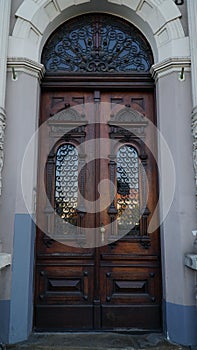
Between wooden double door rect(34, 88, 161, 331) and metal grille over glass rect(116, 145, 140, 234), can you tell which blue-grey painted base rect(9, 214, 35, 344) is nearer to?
wooden double door rect(34, 88, 161, 331)

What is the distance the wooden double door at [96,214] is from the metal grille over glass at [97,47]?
40 centimetres

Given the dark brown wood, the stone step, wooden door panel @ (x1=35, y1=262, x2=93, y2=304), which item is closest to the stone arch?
the dark brown wood

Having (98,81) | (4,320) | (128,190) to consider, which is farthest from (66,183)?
(4,320)

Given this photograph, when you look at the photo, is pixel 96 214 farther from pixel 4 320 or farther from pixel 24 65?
pixel 24 65

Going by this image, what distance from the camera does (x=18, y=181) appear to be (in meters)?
3.87

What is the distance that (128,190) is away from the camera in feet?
14.0

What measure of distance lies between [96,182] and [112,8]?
264cm

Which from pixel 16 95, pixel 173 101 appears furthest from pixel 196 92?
pixel 16 95

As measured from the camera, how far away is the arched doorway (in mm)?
4031

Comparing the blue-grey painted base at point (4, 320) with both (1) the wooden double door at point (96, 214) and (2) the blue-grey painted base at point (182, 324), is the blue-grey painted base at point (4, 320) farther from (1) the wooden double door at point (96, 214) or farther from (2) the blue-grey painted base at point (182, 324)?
(2) the blue-grey painted base at point (182, 324)

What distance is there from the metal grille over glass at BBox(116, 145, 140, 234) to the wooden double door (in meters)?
0.01

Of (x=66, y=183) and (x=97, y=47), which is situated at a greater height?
(x=97, y=47)

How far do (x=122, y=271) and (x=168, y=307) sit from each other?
0.72 meters

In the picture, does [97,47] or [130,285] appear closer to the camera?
[130,285]
